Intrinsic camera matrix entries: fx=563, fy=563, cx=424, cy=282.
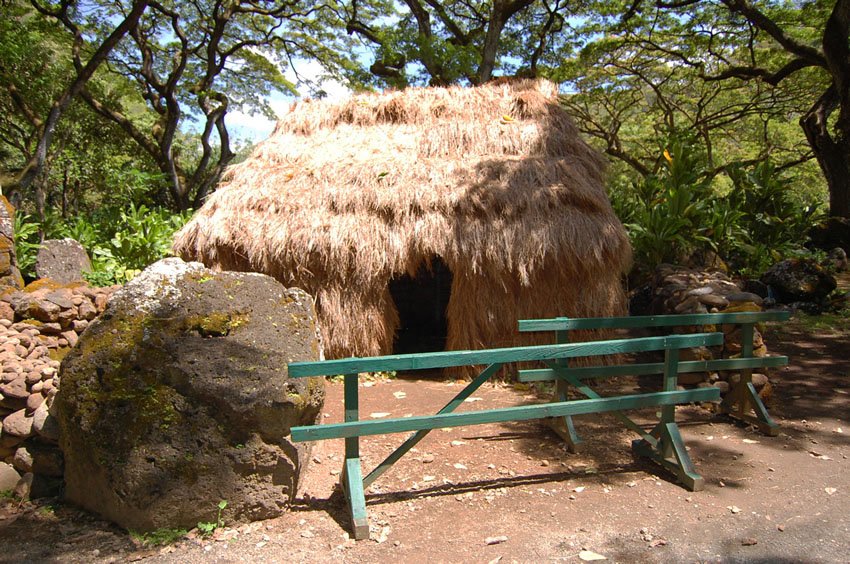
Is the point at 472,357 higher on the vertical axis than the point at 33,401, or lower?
higher

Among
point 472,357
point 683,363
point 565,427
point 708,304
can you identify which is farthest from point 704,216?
point 472,357

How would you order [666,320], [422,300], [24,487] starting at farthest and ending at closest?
1. [422,300]
2. [666,320]
3. [24,487]

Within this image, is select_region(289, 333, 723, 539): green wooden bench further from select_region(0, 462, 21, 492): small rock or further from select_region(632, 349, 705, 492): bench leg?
select_region(0, 462, 21, 492): small rock

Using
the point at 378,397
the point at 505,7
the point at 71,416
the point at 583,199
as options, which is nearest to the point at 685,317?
the point at 583,199

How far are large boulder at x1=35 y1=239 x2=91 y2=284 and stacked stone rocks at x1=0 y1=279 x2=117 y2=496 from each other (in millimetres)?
1425

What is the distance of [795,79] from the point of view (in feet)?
49.4

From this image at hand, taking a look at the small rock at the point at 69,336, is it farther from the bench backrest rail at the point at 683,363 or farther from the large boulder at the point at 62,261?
the bench backrest rail at the point at 683,363

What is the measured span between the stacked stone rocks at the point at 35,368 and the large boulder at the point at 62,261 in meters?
1.42

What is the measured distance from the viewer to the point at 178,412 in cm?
320

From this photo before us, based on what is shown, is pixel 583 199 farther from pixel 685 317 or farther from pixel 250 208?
pixel 250 208

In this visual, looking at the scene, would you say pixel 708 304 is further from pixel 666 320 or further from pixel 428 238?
pixel 428 238

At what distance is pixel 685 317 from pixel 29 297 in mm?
6598

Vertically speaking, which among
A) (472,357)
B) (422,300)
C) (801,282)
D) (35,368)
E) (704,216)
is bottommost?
(35,368)

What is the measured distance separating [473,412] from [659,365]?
77.9 inches
